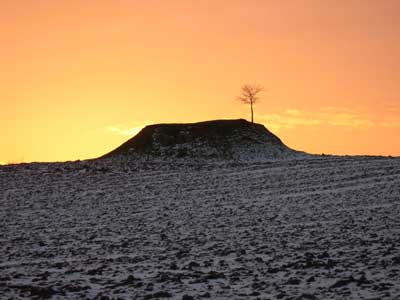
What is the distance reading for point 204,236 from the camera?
67.8 ft

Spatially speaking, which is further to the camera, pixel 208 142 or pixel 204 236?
pixel 208 142

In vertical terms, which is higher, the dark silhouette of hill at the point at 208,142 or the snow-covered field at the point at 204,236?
the dark silhouette of hill at the point at 208,142

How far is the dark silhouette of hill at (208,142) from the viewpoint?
60.3 m

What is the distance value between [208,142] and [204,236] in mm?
43170

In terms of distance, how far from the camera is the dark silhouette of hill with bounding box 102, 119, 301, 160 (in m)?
60.3

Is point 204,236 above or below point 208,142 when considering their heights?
below

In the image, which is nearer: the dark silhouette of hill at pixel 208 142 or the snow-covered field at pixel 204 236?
the snow-covered field at pixel 204 236

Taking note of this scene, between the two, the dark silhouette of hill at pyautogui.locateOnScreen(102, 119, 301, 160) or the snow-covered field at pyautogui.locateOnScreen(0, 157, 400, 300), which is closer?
the snow-covered field at pyautogui.locateOnScreen(0, 157, 400, 300)

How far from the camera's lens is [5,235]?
22.8 meters

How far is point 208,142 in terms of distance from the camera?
63.7 m

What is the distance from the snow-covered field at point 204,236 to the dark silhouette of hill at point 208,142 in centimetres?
1762

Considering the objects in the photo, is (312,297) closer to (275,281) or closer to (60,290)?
(275,281)

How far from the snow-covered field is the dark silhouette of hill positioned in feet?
57.8

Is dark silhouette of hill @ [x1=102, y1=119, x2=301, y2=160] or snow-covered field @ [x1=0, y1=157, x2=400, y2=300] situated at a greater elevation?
dark silhouette of hill @ [x1=102, y1=119, x2=301, y2=160]
